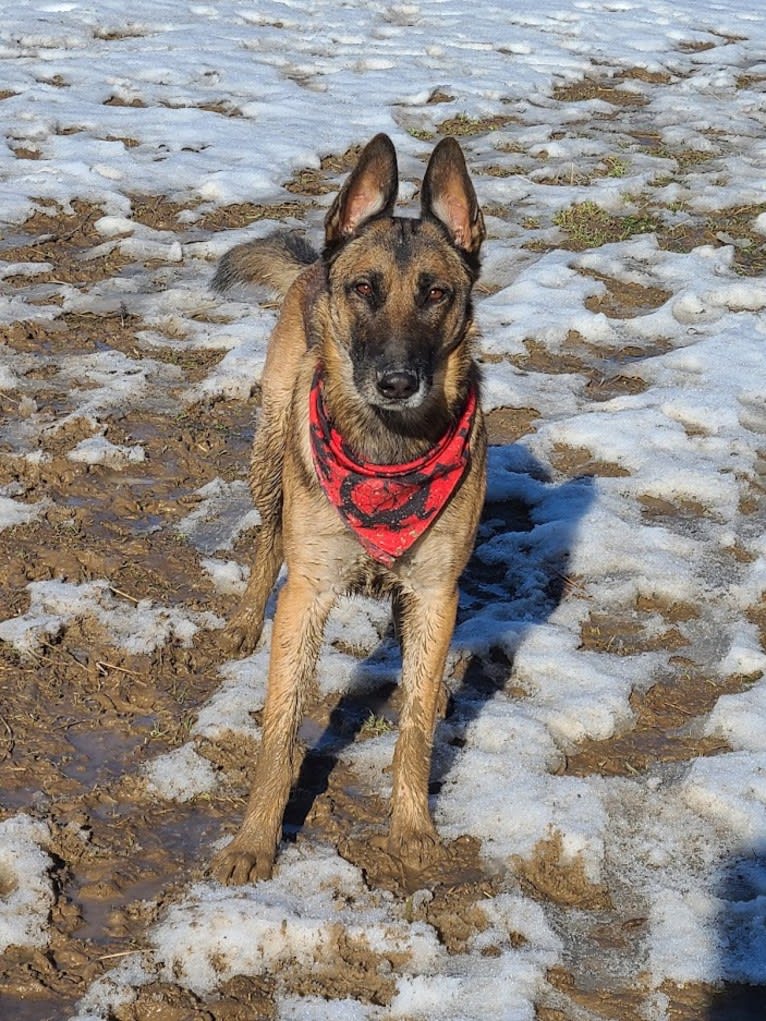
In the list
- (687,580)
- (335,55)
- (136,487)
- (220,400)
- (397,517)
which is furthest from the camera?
(335,55)

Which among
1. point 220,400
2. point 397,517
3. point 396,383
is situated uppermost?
point 396,383

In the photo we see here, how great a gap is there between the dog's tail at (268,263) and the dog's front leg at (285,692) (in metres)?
2.42

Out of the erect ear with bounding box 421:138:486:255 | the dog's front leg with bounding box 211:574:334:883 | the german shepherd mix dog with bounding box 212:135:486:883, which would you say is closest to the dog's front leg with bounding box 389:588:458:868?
the german shepherd mix dog with bounding box 212:135:486:883

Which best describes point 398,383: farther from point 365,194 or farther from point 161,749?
point 161,749

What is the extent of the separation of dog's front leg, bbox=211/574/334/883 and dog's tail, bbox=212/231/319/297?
2416 mm

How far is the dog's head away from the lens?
4.41 meters

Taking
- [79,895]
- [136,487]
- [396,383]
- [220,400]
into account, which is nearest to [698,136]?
[220,400]

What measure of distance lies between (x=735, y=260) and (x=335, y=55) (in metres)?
8.75

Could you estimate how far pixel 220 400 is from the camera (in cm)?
809

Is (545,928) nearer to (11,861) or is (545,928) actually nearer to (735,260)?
(11,861)

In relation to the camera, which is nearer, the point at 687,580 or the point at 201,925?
the point at 201,925

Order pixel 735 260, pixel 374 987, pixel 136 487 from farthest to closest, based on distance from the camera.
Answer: pixel 735 260
pixel 136 487
pixel 374 987

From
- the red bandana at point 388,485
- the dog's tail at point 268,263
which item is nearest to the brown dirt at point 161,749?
the red bandana at point 388,485

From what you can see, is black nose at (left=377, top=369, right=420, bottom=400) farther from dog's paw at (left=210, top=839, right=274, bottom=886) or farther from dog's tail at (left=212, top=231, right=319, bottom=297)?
dog's tail at (left=212, top=231, right=319, bottom=297)
